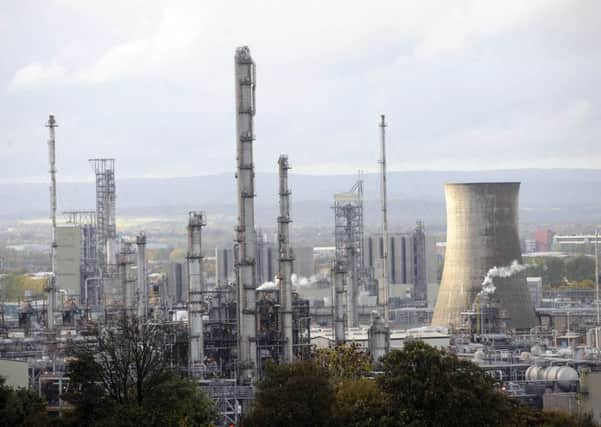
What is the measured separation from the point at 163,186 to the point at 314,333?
2395 inches

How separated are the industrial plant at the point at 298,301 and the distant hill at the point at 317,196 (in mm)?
17487

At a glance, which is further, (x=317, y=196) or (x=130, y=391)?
(x=317, y=196)

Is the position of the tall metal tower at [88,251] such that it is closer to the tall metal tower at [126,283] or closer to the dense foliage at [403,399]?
the tall metal tower at [126,283]

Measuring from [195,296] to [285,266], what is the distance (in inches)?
86.1

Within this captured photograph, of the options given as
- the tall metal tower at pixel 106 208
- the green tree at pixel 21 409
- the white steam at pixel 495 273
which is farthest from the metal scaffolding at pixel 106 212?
the green tree at pixel 21 409

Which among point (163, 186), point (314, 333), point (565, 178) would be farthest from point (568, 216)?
point (314, 333)

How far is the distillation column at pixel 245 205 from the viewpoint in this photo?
3116 cm

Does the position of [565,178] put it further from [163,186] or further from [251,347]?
[251,347]

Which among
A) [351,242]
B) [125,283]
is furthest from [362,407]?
[351,242]

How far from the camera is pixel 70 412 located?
24281mm

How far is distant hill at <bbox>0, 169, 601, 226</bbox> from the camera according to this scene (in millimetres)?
89000

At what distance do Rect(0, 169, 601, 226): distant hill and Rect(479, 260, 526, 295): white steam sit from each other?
26.4 meters

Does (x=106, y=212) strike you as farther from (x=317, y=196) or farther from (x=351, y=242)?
(x=317, y=196)

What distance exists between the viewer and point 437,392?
2120cm
